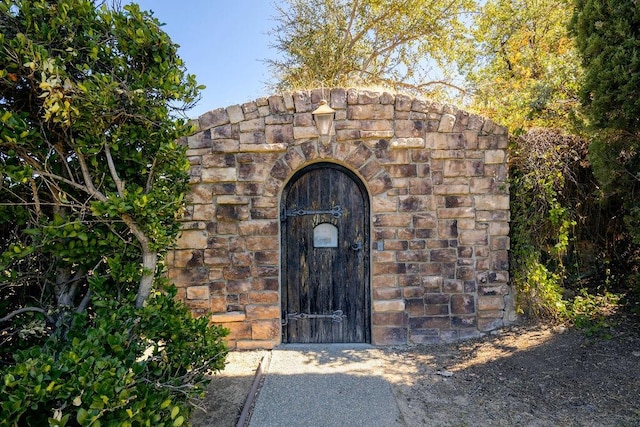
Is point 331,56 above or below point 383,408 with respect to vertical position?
above

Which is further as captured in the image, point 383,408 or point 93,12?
point 383,408

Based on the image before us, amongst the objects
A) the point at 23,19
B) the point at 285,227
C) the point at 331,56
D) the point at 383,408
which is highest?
the point at 331,56

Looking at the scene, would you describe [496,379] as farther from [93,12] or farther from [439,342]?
[93,12]

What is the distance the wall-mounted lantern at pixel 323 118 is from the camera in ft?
13.8

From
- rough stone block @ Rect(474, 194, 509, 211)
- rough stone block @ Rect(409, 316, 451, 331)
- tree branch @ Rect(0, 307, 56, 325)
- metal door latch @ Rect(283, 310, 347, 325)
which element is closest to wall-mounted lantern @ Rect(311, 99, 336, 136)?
rough stone block @ Rect(474, 194, 509, 211)

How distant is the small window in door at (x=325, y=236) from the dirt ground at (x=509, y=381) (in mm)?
1281

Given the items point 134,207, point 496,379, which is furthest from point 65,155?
point 496,379

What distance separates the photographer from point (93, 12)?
250 cm

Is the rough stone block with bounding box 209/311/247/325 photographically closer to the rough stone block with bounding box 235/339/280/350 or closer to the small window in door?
the rough stone block with bounding box 235/339/280/350

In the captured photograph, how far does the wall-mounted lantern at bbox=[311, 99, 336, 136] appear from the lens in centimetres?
421

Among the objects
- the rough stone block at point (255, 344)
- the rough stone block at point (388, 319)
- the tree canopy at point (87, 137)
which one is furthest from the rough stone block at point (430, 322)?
the tree canopy at point (87, 137)

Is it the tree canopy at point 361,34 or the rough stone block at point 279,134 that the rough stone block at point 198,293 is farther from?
the tree canopy at point 361,34

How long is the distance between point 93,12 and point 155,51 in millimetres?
404

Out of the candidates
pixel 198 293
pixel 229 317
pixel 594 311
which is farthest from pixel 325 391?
pixel 594 311
